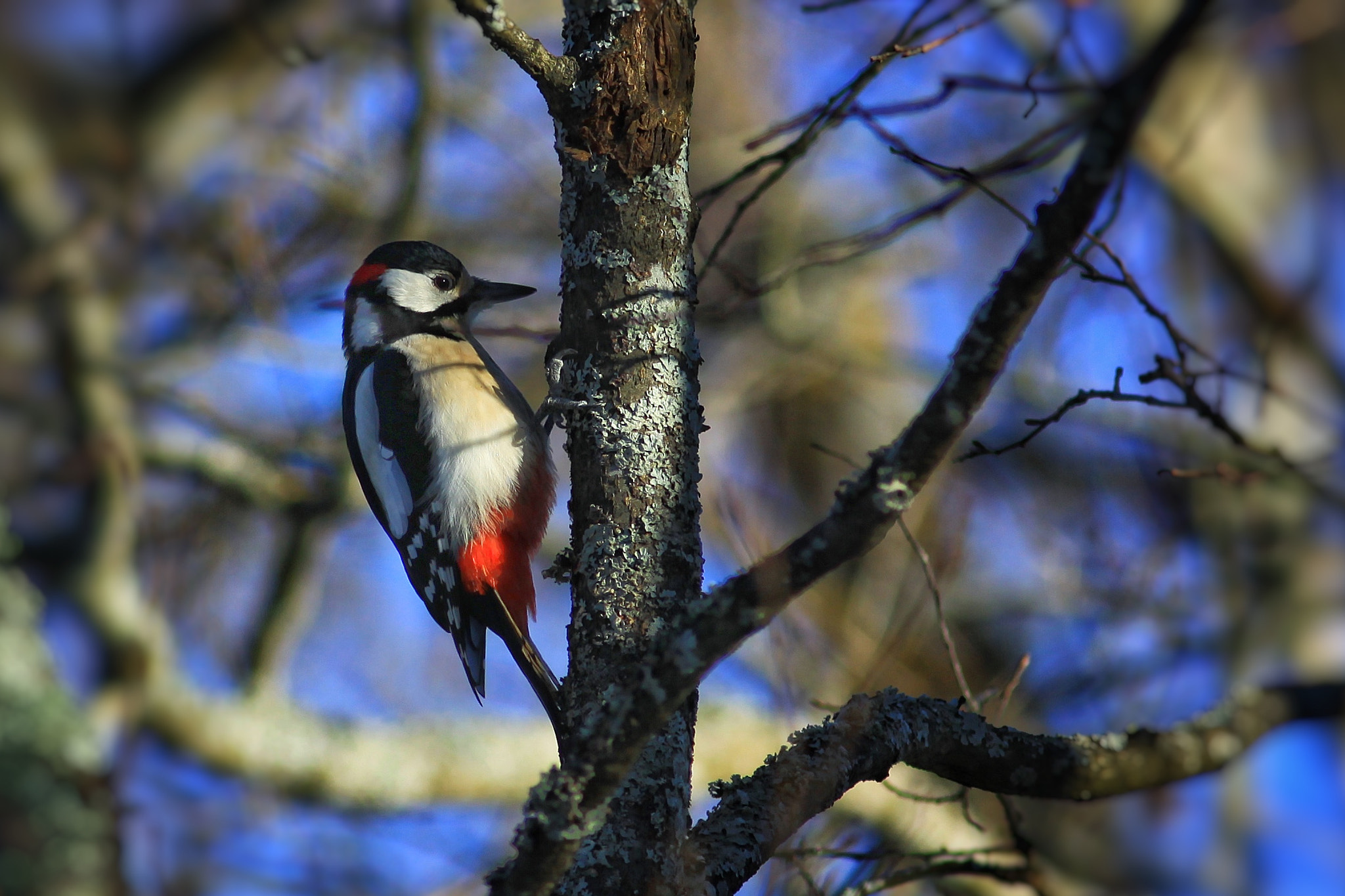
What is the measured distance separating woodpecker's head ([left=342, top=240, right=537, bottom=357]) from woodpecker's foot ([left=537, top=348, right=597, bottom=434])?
89cm

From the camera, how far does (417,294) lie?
365 cm

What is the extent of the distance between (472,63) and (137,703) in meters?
3.97

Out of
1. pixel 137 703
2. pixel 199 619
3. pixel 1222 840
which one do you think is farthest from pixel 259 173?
pixel 1222 840

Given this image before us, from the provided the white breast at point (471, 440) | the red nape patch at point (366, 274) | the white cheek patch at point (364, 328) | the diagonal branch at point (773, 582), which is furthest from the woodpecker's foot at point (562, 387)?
the red nape patch at point (366, 274)

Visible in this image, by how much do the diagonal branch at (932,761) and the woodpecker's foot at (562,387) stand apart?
A: 2.40 feet

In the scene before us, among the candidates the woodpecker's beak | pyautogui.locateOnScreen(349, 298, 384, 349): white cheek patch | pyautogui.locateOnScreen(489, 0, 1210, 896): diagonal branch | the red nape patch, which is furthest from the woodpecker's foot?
the red nape patch

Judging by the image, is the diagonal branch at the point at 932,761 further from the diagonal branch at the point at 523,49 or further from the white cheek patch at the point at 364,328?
the white cheek patch at the point at 364,328

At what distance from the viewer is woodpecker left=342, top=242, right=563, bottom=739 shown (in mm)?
3260

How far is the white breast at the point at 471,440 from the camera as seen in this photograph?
3.26m

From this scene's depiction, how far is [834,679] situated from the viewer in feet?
13.2

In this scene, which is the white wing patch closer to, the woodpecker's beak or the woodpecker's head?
the woodpecker's head

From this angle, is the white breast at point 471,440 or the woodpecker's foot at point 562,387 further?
the white breast at point 471,440

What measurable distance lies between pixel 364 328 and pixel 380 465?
1.73 ft

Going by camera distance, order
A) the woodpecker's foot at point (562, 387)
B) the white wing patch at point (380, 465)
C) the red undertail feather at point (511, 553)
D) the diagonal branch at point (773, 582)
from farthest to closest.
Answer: the white wing patch at point (380, 465), the red undertail feather at point (511, 553), the woodpecker's foot at point (562, 387), the diagonal branch at point (773, 582)
